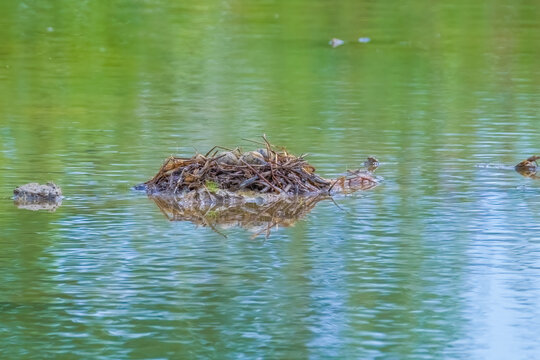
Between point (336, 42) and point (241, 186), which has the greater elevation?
point (336, 42)

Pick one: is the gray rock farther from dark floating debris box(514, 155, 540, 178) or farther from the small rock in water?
the small rock in water

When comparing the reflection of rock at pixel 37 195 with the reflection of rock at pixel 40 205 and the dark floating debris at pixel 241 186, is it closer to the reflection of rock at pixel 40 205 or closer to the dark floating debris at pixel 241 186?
the reflection of rock at pixel 40 205

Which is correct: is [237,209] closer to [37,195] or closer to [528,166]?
[37,195]

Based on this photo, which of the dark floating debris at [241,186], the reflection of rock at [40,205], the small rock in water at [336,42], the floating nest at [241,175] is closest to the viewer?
the reflection of rock at [40,205]

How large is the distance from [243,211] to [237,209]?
9 cm

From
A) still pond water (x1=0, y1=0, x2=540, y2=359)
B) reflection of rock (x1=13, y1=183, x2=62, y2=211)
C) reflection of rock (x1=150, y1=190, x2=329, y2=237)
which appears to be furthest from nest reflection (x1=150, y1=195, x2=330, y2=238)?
reflection of rock (x1=13, y1=183, x2=62, y2=211)

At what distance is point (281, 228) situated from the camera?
1166 cm

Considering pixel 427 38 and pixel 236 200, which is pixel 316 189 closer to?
pixel 236 200

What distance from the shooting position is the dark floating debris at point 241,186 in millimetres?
12484

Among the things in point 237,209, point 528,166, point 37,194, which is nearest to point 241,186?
point 237,209

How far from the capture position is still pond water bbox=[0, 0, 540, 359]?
863cm

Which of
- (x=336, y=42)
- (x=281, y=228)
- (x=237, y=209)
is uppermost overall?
(x=336, y=42)

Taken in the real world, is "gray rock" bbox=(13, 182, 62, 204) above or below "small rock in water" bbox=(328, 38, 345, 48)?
below

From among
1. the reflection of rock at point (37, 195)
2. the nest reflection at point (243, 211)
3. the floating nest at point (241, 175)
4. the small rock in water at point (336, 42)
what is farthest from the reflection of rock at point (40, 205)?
the small rock in water at point (336, 42)
